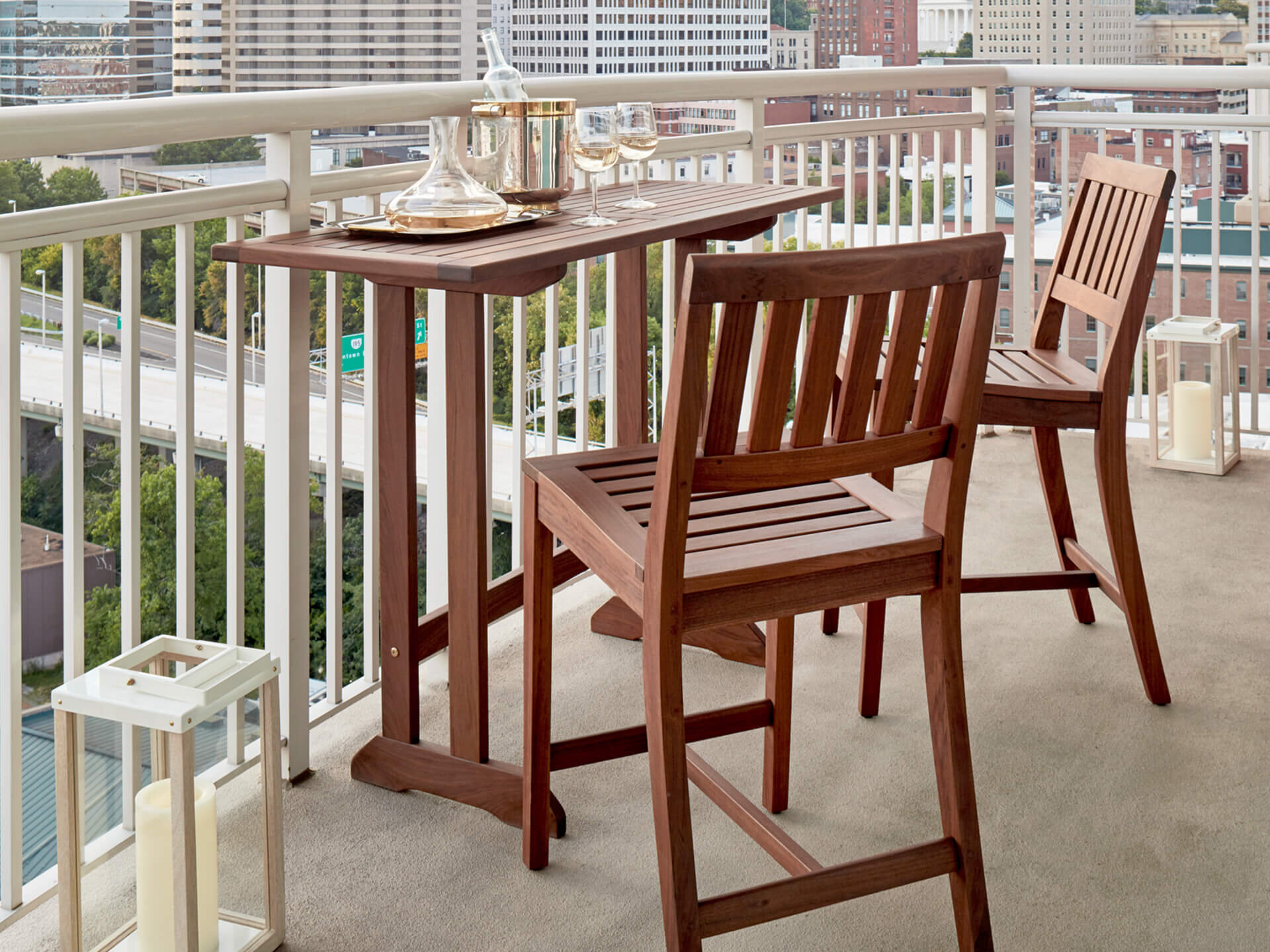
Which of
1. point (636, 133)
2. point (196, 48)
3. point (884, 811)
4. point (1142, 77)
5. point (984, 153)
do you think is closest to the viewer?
point (884, 811)

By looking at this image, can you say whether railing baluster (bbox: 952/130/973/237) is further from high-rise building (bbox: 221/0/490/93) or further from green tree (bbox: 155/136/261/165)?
high-rise building (bbox: 221/0/490/93)

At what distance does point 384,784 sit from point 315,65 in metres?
22.1

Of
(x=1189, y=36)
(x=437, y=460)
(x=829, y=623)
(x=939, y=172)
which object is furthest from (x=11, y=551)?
(x=1189, y=36)

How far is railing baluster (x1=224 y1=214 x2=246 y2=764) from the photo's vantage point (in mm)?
1946

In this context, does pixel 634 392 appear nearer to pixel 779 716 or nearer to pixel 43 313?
pixel 779 716

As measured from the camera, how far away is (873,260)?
130cm

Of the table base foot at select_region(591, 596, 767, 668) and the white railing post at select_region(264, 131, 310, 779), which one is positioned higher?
the white railing post at select_region(264, 131, 310, 779)

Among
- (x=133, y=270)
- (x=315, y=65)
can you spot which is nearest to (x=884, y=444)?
(x=133, y=270)

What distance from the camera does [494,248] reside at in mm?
1664

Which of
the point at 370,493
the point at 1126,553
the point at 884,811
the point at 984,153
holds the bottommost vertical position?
the point at 884,811

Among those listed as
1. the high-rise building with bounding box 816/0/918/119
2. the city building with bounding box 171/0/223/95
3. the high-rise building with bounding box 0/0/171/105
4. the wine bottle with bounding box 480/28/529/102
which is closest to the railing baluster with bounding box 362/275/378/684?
the wine bottle with bounding box 480/28/529/102

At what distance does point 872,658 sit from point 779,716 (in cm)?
38

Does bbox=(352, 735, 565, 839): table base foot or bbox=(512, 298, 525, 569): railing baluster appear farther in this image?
bbox=(512, 298, 525, 569): railing baluster

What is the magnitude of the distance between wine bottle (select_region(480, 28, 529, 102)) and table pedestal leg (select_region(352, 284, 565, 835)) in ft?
1.20
